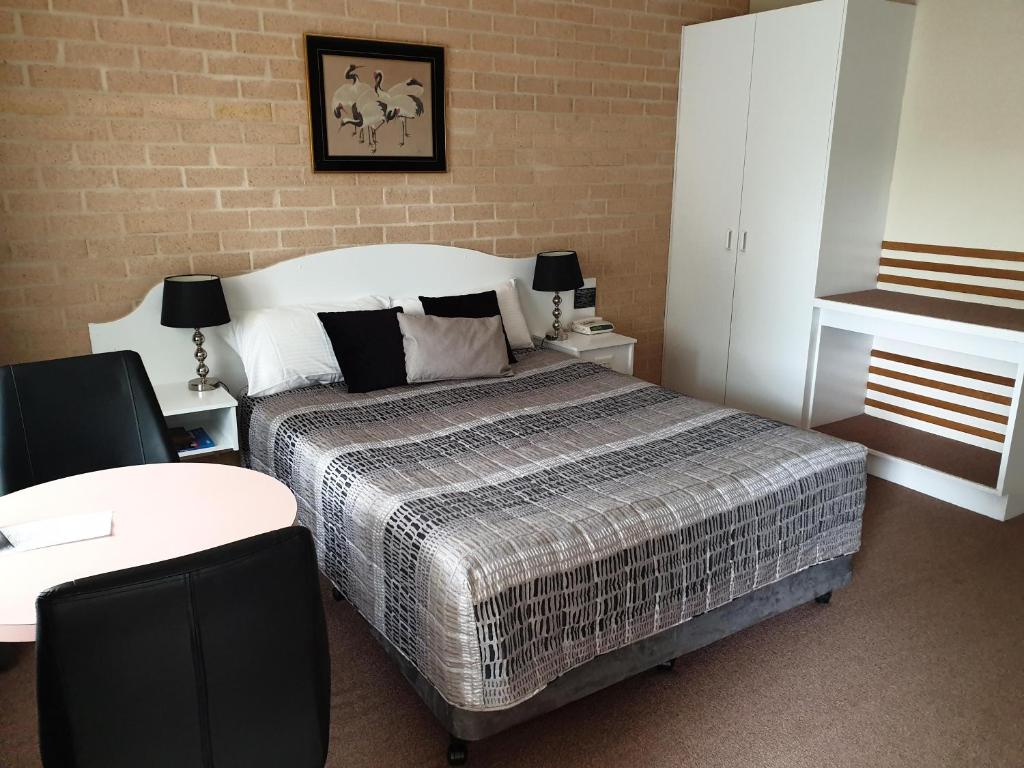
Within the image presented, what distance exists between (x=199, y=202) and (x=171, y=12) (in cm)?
73

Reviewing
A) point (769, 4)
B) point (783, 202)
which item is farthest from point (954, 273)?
point (769, 4)

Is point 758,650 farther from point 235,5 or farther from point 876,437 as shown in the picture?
point 235,5

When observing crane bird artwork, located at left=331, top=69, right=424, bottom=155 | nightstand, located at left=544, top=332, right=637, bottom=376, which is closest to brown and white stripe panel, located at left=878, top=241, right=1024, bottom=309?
nightstand, located at left=544, top=332, right=637, bottom=376

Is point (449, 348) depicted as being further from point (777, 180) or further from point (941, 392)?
point (941, 392)

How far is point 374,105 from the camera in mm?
3508

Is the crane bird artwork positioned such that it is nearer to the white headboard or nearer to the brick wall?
the brick wall

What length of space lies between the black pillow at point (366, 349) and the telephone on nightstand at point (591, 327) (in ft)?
4.15

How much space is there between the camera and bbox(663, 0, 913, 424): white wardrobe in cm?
370

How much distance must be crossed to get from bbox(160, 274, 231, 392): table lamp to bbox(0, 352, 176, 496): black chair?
0.68m

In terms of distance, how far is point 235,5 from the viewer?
10.3ft

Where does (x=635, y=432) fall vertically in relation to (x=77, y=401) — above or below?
below

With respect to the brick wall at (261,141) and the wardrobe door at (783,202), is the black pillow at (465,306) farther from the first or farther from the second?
the wardrobe door at (783,202)

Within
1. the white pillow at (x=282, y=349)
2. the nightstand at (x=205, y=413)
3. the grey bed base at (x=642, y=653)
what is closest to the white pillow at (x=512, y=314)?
the white pillow at (x=282, y=349)

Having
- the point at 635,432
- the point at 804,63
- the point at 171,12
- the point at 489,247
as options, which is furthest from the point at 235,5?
the point at 804,63
